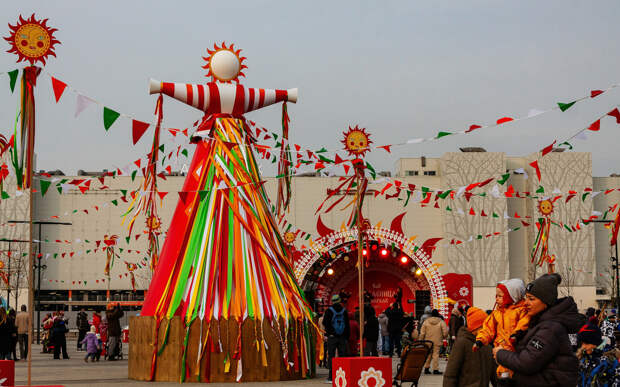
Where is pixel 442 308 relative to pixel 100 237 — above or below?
below

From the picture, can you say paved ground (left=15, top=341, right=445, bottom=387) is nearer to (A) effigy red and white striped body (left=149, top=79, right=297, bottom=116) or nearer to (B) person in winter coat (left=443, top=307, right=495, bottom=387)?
(A) effigy red and white striped body (left=149, top=79, right=297, bottom=116)

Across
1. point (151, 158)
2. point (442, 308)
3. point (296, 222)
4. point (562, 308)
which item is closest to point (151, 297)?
point (151, 158)

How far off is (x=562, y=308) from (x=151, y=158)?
35.8ft

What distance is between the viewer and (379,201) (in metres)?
70.4

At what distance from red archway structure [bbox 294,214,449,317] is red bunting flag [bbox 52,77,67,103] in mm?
18033

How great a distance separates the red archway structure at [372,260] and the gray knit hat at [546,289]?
22.5m

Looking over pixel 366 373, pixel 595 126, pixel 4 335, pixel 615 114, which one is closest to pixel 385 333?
pixel 4 335

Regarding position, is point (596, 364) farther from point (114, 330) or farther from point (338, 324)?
point (114, 330)

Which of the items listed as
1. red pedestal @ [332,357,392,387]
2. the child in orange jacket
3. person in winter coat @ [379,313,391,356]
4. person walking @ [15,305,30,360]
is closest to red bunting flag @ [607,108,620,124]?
the child in orange jacket

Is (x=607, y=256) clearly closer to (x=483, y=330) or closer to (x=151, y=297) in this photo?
(x=151, y=297)

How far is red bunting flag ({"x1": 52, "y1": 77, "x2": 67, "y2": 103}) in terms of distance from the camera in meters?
11.4

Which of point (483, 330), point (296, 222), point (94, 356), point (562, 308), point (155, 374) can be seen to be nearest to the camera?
point (562, 308)

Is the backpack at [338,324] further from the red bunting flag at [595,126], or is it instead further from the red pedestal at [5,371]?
the red pedestal at [5,371]

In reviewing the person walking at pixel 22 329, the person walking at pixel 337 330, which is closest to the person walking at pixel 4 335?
the person walking at pixel 22 329
